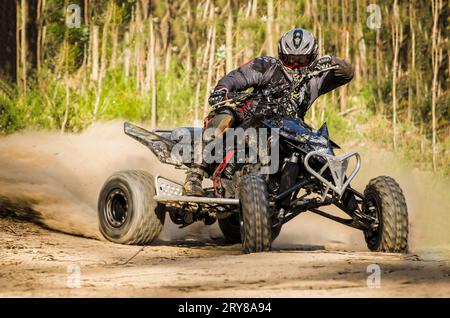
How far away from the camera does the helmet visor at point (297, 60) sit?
26.1ft

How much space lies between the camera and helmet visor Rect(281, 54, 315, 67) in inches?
313

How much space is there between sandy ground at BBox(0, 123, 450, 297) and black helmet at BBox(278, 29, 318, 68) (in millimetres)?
1717

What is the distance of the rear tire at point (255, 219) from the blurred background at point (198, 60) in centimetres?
695

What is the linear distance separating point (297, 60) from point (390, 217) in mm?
1688

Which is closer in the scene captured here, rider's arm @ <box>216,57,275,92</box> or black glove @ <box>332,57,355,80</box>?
rider's arm @ <box>216,57,275,92</box>

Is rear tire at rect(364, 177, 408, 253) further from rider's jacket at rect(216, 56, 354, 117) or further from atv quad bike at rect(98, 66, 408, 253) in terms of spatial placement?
rider's jacket at rect(216, 56, 354, 117)

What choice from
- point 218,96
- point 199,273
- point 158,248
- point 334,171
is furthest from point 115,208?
point 199,273

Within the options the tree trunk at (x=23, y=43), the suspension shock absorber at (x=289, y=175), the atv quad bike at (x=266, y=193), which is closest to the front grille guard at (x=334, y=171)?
the atv quad bike at (x=266, y=193)

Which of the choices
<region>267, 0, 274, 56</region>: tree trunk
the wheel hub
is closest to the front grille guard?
the wheel hub

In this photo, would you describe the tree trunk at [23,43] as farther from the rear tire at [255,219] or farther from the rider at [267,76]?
the rear tire at [255,219]

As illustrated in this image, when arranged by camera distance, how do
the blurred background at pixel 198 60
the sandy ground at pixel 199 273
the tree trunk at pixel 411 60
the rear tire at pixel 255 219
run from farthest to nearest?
the tree trunk at pixel 411 60
the blurred background at pixel 198 60
the rear tire at pixel 255 219
the sandy ground at pixel 199 273

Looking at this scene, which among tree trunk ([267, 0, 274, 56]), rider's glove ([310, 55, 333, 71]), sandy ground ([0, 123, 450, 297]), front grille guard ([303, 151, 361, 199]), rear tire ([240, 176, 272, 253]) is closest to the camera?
sandy ground ([0, 123, 450, 297])

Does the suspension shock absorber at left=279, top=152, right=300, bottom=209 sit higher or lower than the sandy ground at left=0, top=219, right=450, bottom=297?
higher
